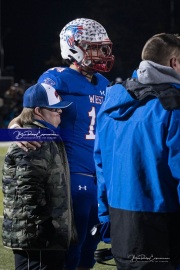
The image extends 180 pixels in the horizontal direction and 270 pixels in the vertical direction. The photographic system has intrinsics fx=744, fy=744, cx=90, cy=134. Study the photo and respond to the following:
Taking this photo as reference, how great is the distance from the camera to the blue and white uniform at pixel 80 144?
483cm

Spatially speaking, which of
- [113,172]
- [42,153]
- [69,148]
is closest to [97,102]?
[69,148]

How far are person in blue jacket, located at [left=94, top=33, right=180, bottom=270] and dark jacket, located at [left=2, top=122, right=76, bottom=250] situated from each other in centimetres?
57

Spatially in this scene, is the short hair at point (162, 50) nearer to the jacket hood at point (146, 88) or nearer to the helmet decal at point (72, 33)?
the jacket hood at point (146, 88)

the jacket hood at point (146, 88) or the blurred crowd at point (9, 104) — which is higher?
the jacket hood at point (146, 88)

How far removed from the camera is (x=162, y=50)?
335 centimetres

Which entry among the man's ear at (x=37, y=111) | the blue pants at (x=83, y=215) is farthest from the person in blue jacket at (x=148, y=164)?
the blue pants at (x=83, y=215)

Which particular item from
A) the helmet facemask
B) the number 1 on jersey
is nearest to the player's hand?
the number 1 on jersey

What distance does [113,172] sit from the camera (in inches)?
134

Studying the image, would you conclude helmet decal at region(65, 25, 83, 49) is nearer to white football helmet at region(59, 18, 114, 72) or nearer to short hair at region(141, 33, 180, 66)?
white football helmet at region(59, 18, 114, 72)

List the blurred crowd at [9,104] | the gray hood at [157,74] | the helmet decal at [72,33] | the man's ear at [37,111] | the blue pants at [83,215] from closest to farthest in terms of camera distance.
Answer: the gray hood at [157,74]
the man's ear at [37,111]
the blue pants at [83,215]
the helmet decal at [72,33]
the blurred crowd at [9,104]

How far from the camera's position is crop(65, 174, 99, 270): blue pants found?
478cm

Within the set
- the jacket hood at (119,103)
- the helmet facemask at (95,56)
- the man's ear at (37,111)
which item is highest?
the jacket hood at (119,103)

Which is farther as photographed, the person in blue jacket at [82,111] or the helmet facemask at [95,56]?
the helmet facemask at [95,56]

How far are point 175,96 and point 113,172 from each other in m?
0.47
